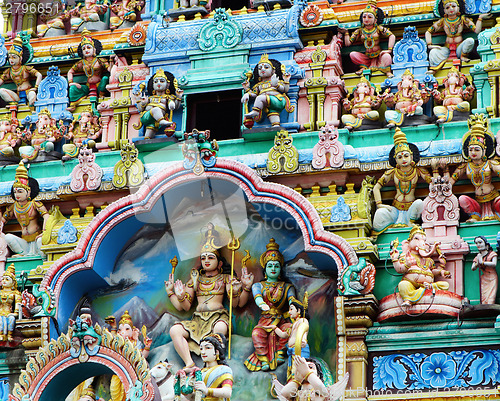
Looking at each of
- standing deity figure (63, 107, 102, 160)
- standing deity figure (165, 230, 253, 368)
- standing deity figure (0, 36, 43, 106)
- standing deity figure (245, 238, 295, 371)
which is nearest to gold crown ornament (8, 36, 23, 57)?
standing deity figure (0, 36, 43, 106)

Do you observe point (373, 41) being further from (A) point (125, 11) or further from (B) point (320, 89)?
(A) point (125, 11)

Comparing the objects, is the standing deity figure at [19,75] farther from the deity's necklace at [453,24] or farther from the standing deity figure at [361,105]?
the deity's necklace at [453,24]

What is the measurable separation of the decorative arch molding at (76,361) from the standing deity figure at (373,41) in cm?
605

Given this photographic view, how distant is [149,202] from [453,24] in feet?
18.1

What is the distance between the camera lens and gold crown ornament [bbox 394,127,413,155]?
758 inches

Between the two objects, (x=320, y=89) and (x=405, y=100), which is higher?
(x=320, y=89)

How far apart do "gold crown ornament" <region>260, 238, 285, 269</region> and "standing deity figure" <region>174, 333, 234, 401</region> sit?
1.27 m

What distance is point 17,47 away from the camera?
22719 millimetres

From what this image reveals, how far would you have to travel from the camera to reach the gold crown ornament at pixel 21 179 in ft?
68.2

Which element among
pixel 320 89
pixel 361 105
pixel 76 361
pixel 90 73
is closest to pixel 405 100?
pixel 361 105

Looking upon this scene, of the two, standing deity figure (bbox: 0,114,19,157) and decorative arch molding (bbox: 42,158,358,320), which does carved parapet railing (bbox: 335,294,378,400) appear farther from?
standing deity figure (bbox: 0,114,19,157)

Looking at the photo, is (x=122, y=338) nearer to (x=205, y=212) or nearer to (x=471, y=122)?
(x=205, y=212)

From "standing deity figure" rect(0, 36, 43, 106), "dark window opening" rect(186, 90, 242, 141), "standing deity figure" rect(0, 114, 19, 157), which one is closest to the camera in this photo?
"dark window opening" rect(186, 90, 242, 141)

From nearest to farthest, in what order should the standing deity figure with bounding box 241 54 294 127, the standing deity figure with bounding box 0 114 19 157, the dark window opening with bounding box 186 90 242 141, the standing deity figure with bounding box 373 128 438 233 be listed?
the standing deity figure with bounding box 373 128 438 233 → the standing deity figure with bounding box 241 54 294 127 → the dark window opening with bounding box 186 90 242 141 → the standing deity figure with bounding box 0 114 19 157
